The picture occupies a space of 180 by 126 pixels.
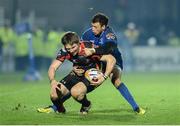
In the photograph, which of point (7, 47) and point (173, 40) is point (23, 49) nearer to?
point (7, 47)

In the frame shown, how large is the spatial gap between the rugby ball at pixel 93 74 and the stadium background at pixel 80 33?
160 inches

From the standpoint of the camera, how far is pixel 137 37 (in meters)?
35.3

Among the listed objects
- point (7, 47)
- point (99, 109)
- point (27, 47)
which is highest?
point (99, 109)

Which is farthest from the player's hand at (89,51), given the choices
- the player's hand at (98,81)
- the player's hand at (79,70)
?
the player's hand at (98,81)

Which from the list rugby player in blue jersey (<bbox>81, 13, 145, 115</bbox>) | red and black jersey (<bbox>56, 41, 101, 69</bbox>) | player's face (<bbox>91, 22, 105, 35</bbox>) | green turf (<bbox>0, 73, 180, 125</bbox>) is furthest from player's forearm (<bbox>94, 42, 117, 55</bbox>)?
green turf (<bbox>0, 73, 180, 125</bbox>)

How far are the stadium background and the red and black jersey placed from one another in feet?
12.9

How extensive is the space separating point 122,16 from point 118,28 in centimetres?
283

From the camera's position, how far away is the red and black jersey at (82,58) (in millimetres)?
10367

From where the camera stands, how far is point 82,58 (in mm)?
10414

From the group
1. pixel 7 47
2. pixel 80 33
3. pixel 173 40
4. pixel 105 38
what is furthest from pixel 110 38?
pixel 173 40

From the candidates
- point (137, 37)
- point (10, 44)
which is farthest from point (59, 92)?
point (137, 37)

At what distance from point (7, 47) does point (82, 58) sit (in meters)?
20.6

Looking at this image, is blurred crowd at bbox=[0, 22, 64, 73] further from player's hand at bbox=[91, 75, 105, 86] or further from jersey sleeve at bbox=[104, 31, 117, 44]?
player's hand at bbox=[91, 75, 105, 86]

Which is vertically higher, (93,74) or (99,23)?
(99,23)
